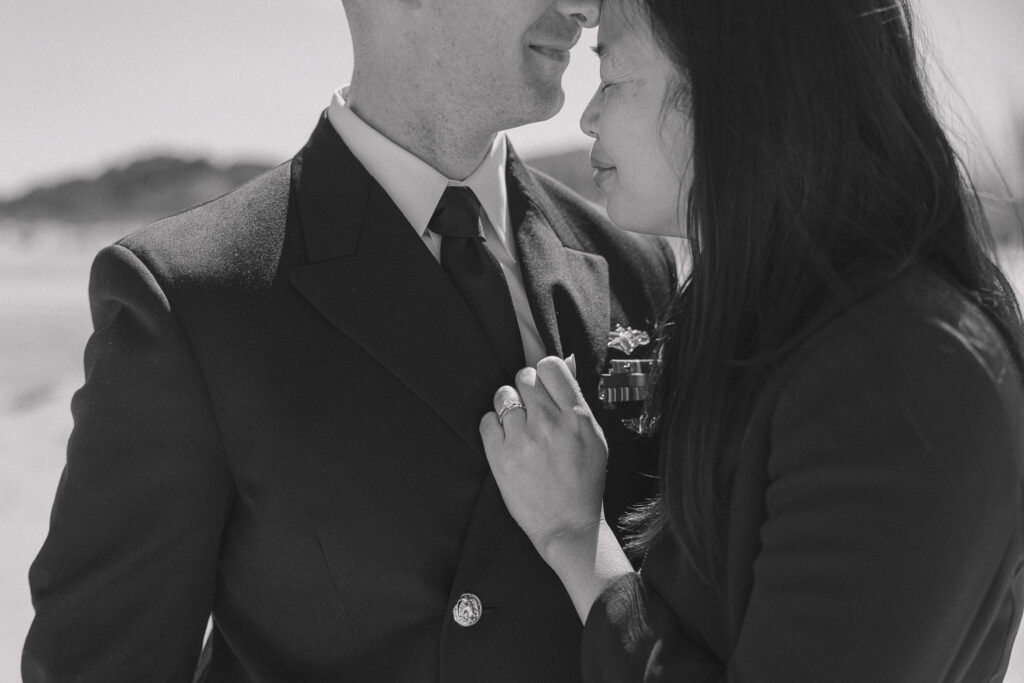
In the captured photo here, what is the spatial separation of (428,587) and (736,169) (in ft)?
2.54

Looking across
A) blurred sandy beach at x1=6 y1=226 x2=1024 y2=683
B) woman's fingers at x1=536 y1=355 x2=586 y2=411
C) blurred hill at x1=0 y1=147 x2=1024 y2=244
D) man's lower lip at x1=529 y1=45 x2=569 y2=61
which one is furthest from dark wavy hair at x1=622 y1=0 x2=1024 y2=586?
blurred hill at x1=0 y1=147 x2=1024 y2=244

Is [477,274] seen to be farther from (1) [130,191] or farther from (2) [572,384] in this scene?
(1) [130,191]

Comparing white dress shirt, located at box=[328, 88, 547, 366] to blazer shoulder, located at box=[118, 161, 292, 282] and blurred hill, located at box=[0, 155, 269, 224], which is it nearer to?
blazer shoulder, located at box=[118, 161, 292, 282]

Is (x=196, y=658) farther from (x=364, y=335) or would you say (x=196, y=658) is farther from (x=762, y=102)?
(x=762, y=102)

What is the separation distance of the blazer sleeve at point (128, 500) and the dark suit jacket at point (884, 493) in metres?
0.81

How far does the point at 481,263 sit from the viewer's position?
1901 millimetres

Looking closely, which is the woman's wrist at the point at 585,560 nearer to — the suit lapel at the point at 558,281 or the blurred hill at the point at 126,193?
the suit lapel at the point at 558,281

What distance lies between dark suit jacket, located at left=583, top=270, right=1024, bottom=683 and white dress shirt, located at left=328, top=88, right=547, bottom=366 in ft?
2.16

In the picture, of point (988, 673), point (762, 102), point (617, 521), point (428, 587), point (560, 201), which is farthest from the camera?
point (560, 201)

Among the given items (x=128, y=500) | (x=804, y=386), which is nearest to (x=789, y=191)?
(x=804, y=386)

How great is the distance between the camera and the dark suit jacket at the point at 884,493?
124cm

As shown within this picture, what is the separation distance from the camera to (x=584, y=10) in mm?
1828

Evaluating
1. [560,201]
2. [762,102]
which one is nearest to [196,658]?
[560,201]

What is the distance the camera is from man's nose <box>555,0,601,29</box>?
71.7 inches
